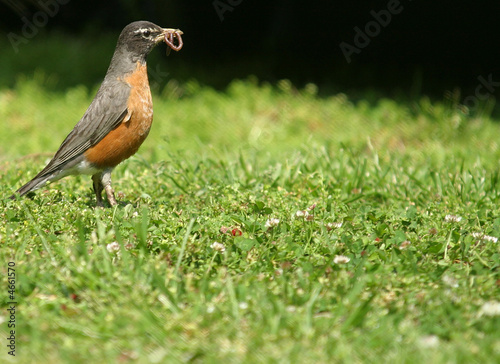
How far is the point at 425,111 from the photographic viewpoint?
27.9 ft

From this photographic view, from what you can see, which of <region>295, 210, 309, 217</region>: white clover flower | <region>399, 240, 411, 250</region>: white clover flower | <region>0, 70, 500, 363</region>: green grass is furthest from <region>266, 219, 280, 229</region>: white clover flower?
<region>399, 240, 411, 250</region>: white clover flower

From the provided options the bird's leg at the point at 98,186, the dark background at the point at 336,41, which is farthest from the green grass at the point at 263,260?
the dark background at the point at 336,41

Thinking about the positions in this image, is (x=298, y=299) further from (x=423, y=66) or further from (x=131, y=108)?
(x=423, y=66)

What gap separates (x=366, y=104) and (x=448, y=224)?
16.4 ft

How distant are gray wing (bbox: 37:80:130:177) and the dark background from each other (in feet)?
17.4

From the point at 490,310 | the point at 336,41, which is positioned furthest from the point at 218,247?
the point at 336,41

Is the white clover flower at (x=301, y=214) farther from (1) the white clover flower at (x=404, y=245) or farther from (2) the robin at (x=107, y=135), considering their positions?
(2) the robin at (x=107, y=135)

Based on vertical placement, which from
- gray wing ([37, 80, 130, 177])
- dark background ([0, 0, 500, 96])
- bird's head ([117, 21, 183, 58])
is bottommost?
dark background ([0, 0, 500, 96])

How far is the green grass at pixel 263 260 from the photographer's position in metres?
2.91

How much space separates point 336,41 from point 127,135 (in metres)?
7.64

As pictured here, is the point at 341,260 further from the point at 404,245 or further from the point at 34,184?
the point at 34,184

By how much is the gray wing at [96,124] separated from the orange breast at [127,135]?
4cm

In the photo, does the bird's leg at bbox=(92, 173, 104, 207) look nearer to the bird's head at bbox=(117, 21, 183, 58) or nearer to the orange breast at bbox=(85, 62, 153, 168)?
the orange breast at bbox=(85, 62, 153, 168)

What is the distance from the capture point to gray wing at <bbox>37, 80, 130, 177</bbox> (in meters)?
5.09
